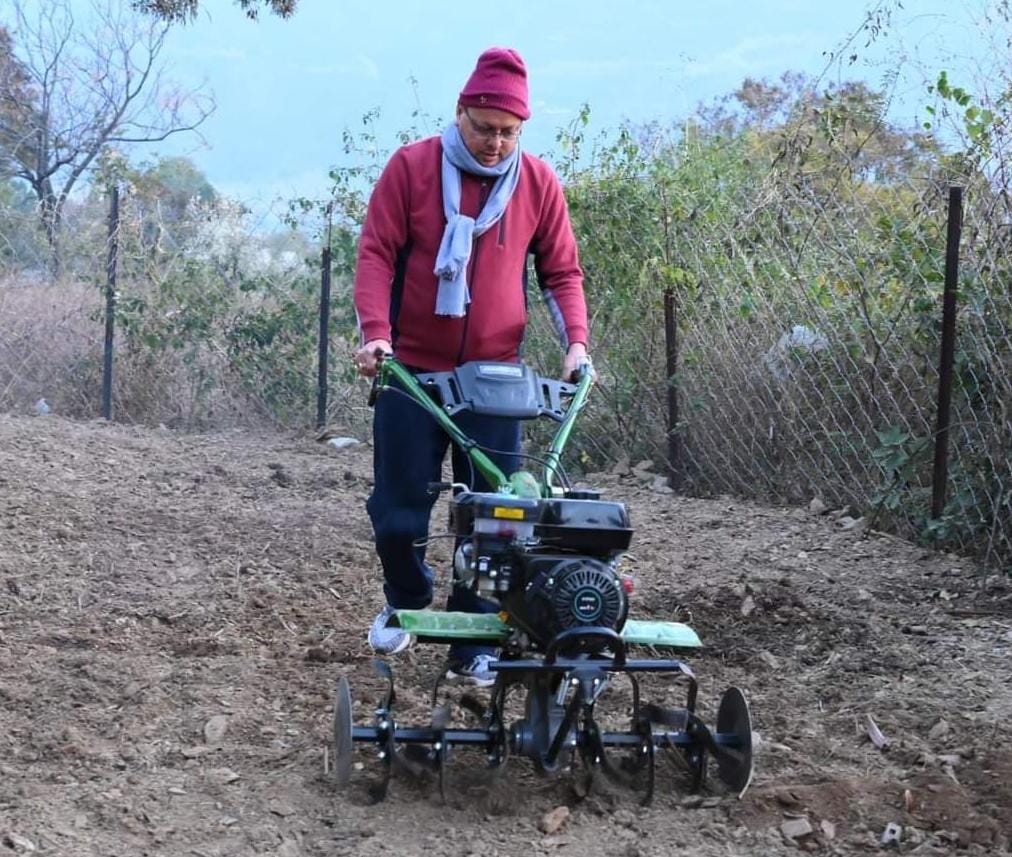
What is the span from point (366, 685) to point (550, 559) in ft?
4.40

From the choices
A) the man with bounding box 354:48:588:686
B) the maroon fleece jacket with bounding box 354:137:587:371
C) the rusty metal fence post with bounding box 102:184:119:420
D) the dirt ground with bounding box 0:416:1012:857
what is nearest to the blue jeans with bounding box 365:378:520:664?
the man with bounding box 354:48:588:686

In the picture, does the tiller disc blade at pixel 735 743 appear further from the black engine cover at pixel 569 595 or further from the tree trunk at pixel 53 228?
the tree trunk at pixel 53 228

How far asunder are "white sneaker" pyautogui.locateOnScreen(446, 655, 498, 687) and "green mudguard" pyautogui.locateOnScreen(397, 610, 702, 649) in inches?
25.7

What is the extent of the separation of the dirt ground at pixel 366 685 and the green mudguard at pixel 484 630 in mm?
364

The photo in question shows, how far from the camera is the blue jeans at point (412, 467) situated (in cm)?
428

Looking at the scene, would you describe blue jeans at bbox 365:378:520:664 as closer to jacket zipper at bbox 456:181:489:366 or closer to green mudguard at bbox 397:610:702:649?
jacket zipper at bbox 456:181:489:366

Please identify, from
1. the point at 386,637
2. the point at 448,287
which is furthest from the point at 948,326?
the point at 386,637

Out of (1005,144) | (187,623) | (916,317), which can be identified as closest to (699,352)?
(916,317)

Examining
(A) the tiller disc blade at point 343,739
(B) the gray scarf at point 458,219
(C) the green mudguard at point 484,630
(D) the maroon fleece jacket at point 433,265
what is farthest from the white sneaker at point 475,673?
(B) the gray scarf at point 458,219

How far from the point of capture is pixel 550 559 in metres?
3.39

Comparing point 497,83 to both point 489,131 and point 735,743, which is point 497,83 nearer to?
point 489,131

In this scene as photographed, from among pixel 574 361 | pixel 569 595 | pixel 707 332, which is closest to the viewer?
pixel 569 595

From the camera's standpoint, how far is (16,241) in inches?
516

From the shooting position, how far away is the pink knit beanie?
402cm
